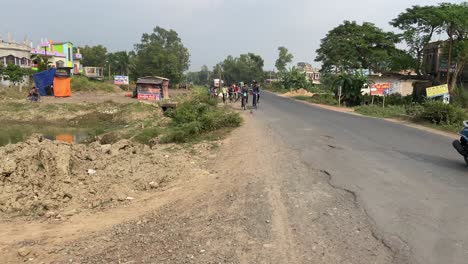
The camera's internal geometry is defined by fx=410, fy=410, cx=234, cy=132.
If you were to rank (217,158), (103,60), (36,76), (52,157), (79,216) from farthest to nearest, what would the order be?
1. (103,60)
2. (36,76)
3. (217,158)
4. (52,157)
5. (79,216)

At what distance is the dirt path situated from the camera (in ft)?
15.4

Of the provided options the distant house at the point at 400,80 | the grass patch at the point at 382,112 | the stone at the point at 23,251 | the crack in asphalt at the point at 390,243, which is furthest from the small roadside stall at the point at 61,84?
the crack in asphalt at the point at 390,243

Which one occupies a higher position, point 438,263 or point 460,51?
point 460,51

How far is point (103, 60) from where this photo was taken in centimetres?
9600

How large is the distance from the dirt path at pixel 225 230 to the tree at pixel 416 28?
38.0 metres

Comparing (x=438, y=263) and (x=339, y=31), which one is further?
(x=339, y=31)

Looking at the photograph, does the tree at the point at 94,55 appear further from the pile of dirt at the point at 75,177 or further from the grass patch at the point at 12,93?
the pile of dirt at the point at 75,177

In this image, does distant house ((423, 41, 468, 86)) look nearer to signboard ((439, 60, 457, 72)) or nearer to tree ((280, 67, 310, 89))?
signboard ((439, 60, 457, 72))

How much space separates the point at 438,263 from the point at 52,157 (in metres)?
7.61

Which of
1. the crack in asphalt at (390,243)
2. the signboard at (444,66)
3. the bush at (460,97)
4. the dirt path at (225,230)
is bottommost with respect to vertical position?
the dirt path at (225,230)

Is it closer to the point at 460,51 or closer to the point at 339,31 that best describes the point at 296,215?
Result: the point at 460,51

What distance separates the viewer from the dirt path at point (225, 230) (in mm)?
4680

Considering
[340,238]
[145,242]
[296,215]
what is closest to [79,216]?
[145,242]

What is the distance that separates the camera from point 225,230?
5.37m
